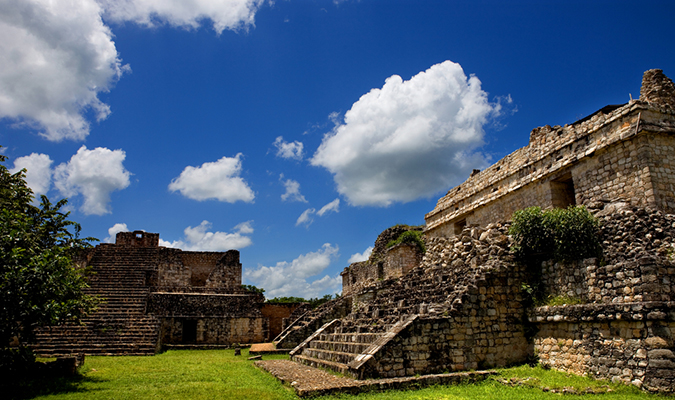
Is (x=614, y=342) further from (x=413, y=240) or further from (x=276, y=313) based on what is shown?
(x=276, y=313)

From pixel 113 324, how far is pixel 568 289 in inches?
655

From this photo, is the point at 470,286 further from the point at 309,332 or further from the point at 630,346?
the point at 309,332

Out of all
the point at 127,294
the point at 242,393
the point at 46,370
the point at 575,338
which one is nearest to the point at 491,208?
the point at 575,338

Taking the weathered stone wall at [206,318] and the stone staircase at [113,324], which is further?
the weathered stone wall at [206,318]

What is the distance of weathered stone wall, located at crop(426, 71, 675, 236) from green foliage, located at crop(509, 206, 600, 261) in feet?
4.15

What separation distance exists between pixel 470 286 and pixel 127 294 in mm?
17502

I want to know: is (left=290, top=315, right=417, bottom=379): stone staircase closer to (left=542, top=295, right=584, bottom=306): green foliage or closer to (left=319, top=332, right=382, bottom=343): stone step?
(left=319, top=332, right=382, bottom=343): stone step

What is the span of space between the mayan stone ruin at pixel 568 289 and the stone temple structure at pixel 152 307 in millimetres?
8142

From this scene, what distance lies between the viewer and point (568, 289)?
848 cm

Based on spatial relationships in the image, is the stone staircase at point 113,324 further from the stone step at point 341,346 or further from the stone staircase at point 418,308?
the stone staircase at point 418,308

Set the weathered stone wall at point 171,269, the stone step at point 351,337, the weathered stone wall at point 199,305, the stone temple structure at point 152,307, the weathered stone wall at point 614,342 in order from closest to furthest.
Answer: the weathered stone wall at point 614,342, the stone step at point 351,337, the stone temple structure at point 152,307, the weathered stone wall at point 199,305, the weathered stone wall at point 171,269

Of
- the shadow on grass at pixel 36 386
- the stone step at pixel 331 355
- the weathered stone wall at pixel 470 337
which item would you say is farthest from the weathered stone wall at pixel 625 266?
the shadow on grass at pixel 36 386

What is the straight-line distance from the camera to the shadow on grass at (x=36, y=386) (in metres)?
7.67

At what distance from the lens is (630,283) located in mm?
7148
